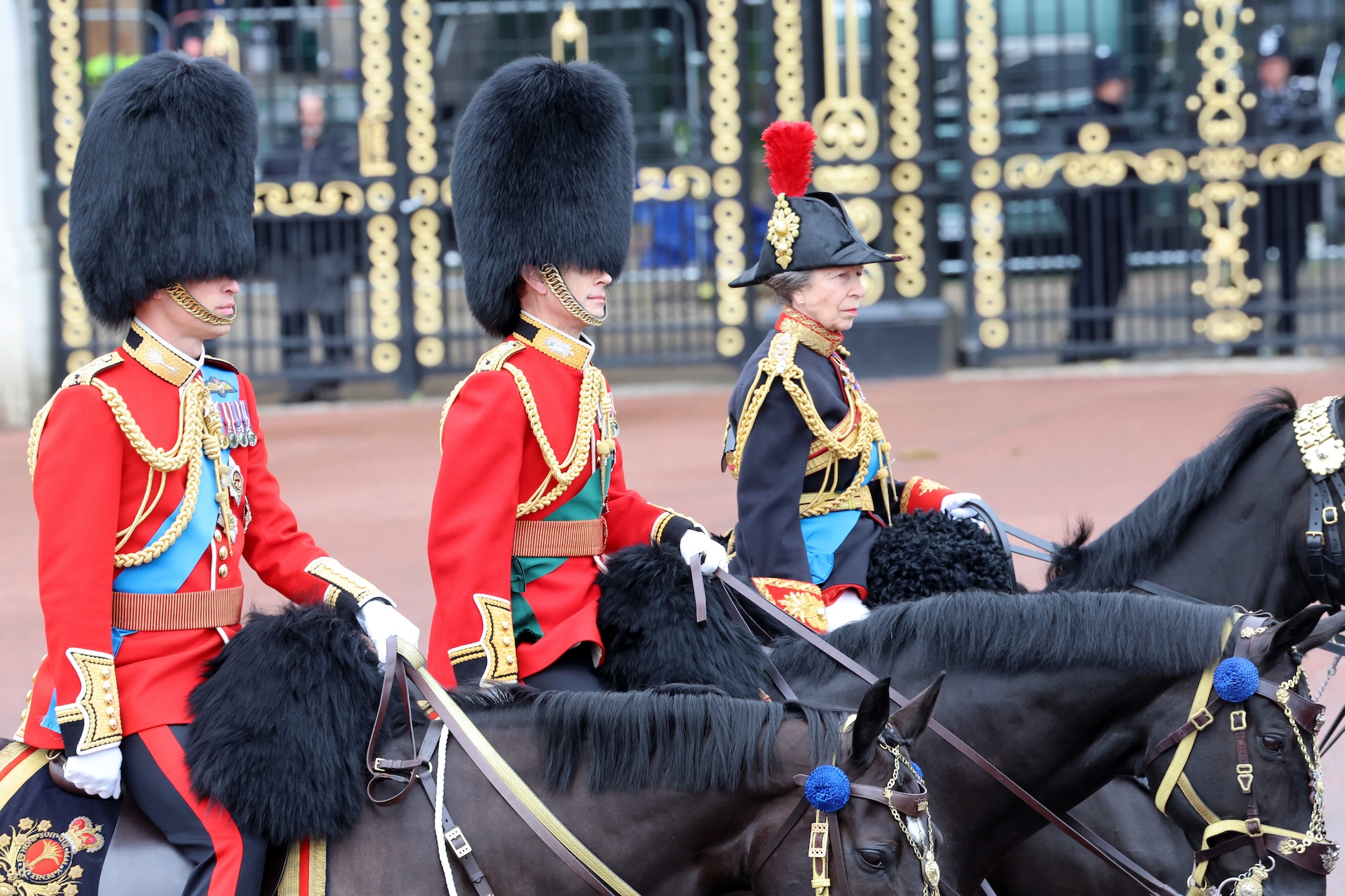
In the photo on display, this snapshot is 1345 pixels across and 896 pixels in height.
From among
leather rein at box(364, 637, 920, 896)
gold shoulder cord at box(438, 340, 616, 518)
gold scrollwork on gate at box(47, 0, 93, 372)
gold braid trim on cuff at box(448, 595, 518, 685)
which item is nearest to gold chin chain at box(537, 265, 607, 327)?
gold shoulder cord at box(438, 340, 616, 518)

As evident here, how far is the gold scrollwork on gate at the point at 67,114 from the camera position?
10492 mm

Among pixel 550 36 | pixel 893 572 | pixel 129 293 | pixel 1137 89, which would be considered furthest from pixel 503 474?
pixel 1137 89

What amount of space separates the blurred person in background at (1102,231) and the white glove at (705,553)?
783cm

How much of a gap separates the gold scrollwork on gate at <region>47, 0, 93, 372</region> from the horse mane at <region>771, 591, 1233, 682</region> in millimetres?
8638

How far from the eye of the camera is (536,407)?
3.14m

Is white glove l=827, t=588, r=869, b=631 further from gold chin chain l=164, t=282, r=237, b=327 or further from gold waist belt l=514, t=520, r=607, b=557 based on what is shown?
gold chin chain l=164, t=282, r=237, b=327

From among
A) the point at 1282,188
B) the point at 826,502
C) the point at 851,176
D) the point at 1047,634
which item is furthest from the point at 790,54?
the point at 1047,634

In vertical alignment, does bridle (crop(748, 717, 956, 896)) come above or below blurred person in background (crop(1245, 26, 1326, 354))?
below

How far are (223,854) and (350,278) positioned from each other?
8.63 m

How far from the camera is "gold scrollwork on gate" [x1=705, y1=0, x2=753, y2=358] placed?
10.4 m

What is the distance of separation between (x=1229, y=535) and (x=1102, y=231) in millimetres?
7542

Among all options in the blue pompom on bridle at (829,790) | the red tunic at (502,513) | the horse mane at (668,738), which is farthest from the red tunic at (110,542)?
the blue pompom on bridle at (829,790)

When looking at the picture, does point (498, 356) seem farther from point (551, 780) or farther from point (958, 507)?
point (958, 507)

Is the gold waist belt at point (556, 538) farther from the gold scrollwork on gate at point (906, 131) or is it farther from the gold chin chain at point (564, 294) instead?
the gold scrollwork on gate at point (906, 131)
